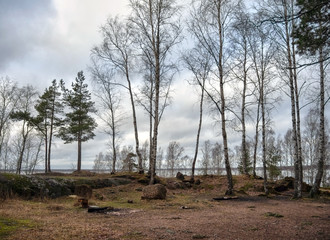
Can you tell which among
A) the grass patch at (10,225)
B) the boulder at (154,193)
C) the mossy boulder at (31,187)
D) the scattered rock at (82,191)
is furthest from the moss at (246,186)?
the grass patch at (10,225)

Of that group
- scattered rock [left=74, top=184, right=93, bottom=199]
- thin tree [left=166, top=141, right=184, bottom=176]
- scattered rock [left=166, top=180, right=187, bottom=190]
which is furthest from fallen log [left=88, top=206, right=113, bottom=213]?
thin tree [left=166, top=141, right=184, bottom=176]

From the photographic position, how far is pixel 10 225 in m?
5.55

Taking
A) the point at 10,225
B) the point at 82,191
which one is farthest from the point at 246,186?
the point at 10,225

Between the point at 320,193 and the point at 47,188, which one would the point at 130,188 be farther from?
the point at 320,193

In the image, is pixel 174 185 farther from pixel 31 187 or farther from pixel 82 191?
pixel 31 187

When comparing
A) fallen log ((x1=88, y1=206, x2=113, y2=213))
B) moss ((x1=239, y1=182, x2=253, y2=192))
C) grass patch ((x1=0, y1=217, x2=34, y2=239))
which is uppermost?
grass patch ((x1=0, y1=217, x2=34, y2=239))

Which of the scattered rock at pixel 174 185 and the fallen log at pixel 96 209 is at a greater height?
the fallen log at pixel 96 209

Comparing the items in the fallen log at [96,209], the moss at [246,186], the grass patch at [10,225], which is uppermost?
the grass patch at [10,225]

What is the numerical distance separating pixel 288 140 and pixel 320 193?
30.0 metres

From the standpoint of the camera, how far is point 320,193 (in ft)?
48.6

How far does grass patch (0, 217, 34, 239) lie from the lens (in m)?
4.86

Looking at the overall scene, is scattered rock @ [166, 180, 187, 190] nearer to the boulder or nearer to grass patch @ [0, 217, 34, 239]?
the boulder

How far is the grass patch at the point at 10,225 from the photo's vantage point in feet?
16.0

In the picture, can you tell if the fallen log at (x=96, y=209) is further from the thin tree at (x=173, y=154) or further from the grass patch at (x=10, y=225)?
the thin tree at (x=173, y=154)
